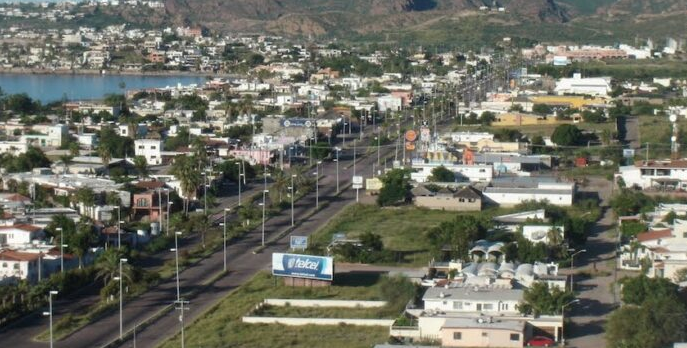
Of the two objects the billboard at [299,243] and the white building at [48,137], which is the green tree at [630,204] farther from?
the white building at [48,137]

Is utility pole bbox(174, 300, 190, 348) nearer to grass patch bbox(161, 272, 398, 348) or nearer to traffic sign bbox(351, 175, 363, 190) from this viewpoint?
grass patch bbox(161, 272, 398, 348)

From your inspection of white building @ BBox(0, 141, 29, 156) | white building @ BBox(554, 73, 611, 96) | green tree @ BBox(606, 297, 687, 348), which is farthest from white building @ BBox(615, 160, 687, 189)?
white building @ BBox(554, 73, 611, 96)

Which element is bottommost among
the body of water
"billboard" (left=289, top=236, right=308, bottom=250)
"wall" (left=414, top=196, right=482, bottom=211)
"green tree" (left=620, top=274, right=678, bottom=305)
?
the body of water

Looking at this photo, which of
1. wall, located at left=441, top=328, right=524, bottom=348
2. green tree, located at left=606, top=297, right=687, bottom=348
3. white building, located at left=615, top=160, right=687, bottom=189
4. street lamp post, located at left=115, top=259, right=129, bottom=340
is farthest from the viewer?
white building, located at left=615, top=160, right=687, bottom=189

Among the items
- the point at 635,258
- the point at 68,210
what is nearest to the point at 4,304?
the point at 68,210

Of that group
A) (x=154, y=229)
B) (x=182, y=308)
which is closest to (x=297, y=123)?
(x=154, y=229)

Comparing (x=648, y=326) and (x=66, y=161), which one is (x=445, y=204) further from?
(x=648, y=326)

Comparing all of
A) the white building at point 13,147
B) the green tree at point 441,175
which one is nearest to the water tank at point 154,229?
the green tree at point 441,175
